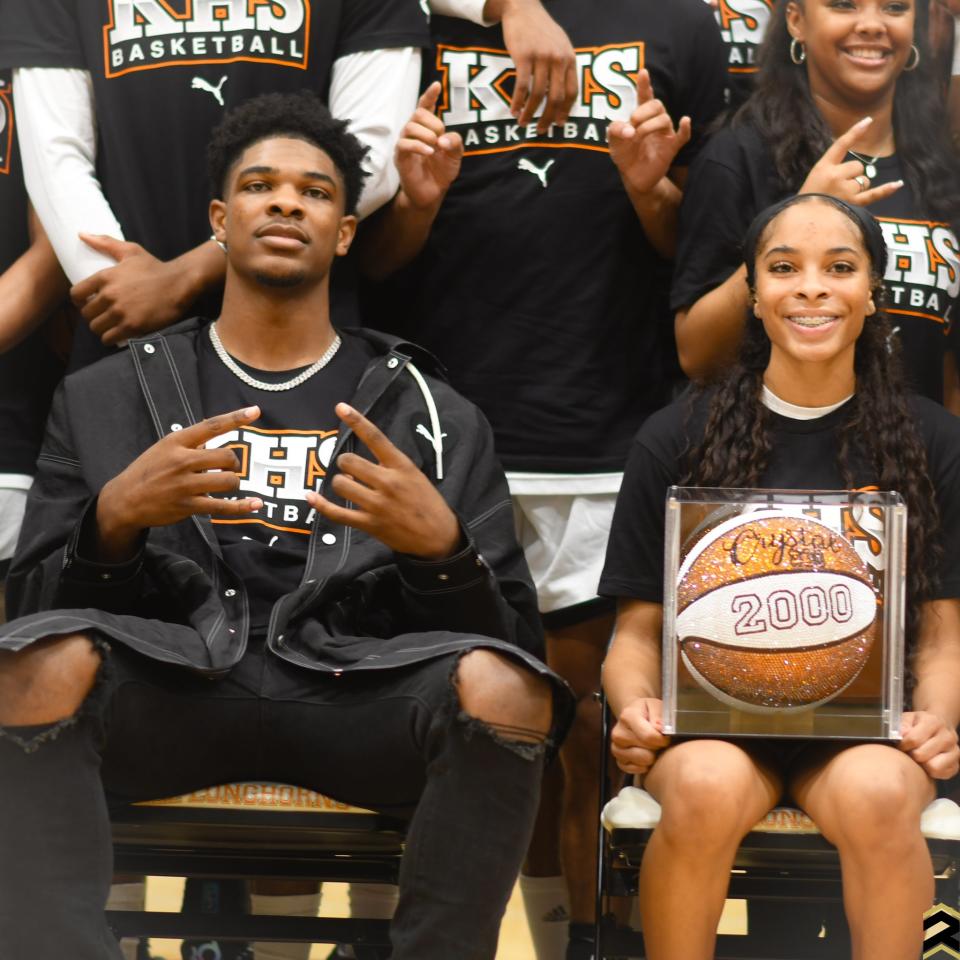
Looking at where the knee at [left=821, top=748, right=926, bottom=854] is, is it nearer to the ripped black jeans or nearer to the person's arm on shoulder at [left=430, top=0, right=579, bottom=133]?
the ripped black jeans

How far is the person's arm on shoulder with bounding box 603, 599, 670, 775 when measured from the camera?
2.63m

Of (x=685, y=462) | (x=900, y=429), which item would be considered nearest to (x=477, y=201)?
(x=685, y=462)

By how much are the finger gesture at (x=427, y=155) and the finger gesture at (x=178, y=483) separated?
905mm

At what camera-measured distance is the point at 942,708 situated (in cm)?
267

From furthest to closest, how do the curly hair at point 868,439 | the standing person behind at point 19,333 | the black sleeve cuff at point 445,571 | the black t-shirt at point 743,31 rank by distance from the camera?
1. the black t-shirt at point 743,31
2. the standing person behind at point 19,333
3. the curly hair at point 868,439
4. the black sleeve cuff at point 445,571

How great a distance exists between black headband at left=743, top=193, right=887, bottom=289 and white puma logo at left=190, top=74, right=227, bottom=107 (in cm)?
115

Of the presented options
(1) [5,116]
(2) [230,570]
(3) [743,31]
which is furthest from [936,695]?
(1) [5,116]

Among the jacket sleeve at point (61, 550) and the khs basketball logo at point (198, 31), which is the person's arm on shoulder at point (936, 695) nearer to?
the jacket sleeve at point (61, 550)

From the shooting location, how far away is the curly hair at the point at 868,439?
2.83 m

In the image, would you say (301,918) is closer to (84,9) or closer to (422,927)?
(422,927)

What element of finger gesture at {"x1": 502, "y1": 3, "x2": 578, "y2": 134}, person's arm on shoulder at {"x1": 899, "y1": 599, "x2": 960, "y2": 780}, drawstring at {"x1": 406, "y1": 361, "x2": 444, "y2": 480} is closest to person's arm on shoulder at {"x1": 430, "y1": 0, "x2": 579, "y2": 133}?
finger gesture at {"x1": 502, "y1": 3, "x2": 578, "y2": 134}

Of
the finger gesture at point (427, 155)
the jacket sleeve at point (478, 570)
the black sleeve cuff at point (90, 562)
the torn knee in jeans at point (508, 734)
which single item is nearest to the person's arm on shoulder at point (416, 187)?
the finger gesture at point (427, 155)

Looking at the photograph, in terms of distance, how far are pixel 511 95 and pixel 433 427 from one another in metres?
0.84

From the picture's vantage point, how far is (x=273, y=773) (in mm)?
2641
